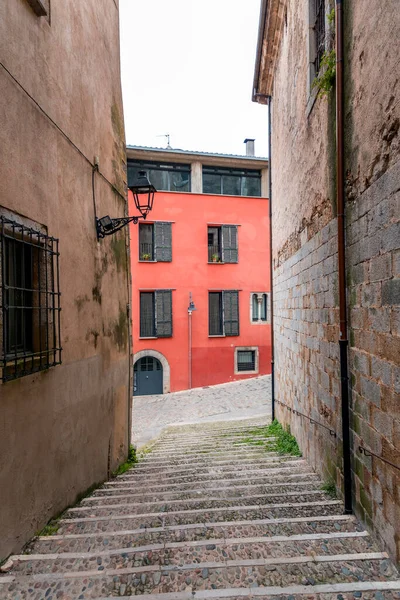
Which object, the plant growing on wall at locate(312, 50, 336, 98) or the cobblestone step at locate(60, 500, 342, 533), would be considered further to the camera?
the plant growing on wall at locate(312, 50, 336, 98)

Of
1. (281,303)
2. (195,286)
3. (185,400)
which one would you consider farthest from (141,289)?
(281,303)

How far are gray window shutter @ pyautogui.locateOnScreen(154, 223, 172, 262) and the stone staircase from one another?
Answer: 12.4 m

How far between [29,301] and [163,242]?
12.9 metres

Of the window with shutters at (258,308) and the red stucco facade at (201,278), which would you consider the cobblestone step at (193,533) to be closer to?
the red stucco facade at (201,278)

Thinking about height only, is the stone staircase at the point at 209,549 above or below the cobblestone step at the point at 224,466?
above

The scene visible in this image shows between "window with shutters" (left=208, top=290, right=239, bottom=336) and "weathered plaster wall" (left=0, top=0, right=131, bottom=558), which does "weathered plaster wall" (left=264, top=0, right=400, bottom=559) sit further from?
"window with shutters" (left=208, top=290, right=239, bottom=336)

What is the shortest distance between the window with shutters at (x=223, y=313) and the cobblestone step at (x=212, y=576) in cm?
1390

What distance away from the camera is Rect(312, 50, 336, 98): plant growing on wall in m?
3.52

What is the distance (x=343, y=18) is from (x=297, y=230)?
8.35 feet

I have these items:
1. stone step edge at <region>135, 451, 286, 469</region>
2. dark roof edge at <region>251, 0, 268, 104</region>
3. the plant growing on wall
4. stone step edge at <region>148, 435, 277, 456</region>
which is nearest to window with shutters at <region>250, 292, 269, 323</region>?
dark roof edge at <region>251, 0, 268, 104</region>

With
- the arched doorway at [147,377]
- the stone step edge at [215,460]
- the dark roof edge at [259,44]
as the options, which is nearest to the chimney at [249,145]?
the dark roof edge at [259,44]

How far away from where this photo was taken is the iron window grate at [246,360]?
54.2 feet

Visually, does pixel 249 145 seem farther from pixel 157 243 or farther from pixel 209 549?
pixel 209 549

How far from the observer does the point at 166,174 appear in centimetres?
1616
